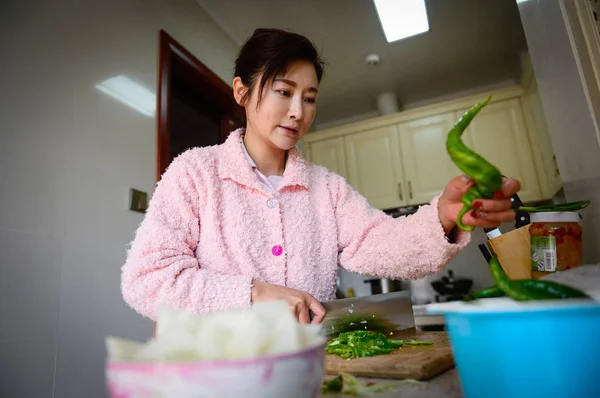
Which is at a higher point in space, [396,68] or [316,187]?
[396,68]

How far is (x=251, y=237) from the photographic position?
38.4 inches

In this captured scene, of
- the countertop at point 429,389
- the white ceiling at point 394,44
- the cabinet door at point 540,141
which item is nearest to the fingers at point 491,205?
the countertop at point 429,389

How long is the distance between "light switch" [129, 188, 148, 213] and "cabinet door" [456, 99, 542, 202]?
8.38 ft

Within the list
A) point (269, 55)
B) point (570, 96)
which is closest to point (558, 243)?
point (570, 96)

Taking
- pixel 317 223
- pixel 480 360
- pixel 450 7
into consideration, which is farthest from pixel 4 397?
pixel 450 7

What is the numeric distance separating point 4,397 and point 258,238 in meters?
0.82

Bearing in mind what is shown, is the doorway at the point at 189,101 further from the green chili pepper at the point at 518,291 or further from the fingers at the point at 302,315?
the green chili pepper at the point at 518,291

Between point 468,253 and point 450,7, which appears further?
point 468,253

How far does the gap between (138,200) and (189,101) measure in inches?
44.6

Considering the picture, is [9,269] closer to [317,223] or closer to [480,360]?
[317,223]

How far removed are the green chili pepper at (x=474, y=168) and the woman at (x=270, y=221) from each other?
0.17 metres

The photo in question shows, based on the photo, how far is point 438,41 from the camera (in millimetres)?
2916

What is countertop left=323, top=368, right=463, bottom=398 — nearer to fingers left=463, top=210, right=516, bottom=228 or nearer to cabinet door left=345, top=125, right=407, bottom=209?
fingers left=463, top=210, right=516, bottom=228

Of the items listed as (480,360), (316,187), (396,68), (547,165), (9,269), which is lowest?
(480,360)
